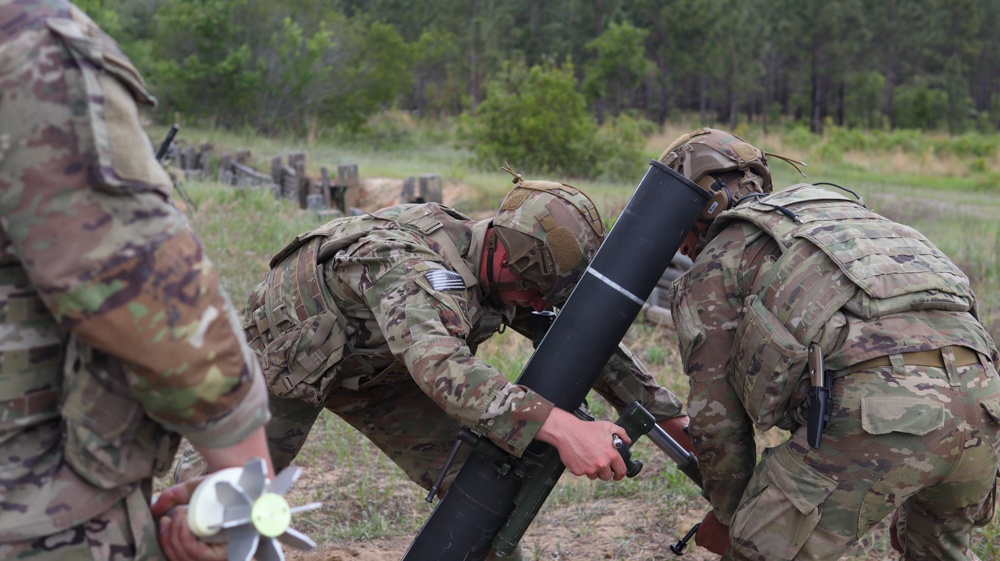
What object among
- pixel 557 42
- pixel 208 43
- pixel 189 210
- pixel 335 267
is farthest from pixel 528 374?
pixel 557 42

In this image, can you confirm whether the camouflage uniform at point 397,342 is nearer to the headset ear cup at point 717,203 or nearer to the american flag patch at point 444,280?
the american flag patch at point 444,280

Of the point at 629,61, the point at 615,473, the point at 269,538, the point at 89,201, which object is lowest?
the point at 629,61

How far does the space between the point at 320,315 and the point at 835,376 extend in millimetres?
1754

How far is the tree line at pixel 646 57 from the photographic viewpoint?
83.2 feet

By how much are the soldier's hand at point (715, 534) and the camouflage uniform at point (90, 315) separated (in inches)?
90.8

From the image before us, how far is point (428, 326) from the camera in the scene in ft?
9.63

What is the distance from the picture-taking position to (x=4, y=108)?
147 centimetres

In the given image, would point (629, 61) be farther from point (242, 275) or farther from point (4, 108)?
point (4, 108)

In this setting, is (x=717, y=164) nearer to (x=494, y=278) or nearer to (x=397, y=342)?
(x=494, y=278)

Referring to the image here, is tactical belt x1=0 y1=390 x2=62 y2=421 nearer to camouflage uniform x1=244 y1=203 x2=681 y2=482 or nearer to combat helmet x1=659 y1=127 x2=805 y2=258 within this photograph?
camouflage uniform x1=244 y1=203 x2=681 y2=482

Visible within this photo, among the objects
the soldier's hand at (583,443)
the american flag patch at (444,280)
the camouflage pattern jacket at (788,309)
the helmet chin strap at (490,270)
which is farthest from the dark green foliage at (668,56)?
the soldier's hand at (583,443)

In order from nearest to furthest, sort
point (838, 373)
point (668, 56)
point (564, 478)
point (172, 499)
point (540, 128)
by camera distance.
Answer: point (172, 499) → point (838, 373) → point (564, 478) → point (540, 128) → point (668, 56)

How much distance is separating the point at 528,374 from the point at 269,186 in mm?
10173

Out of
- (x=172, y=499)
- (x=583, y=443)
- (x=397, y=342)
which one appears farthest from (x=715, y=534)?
(x=172, y=499)
